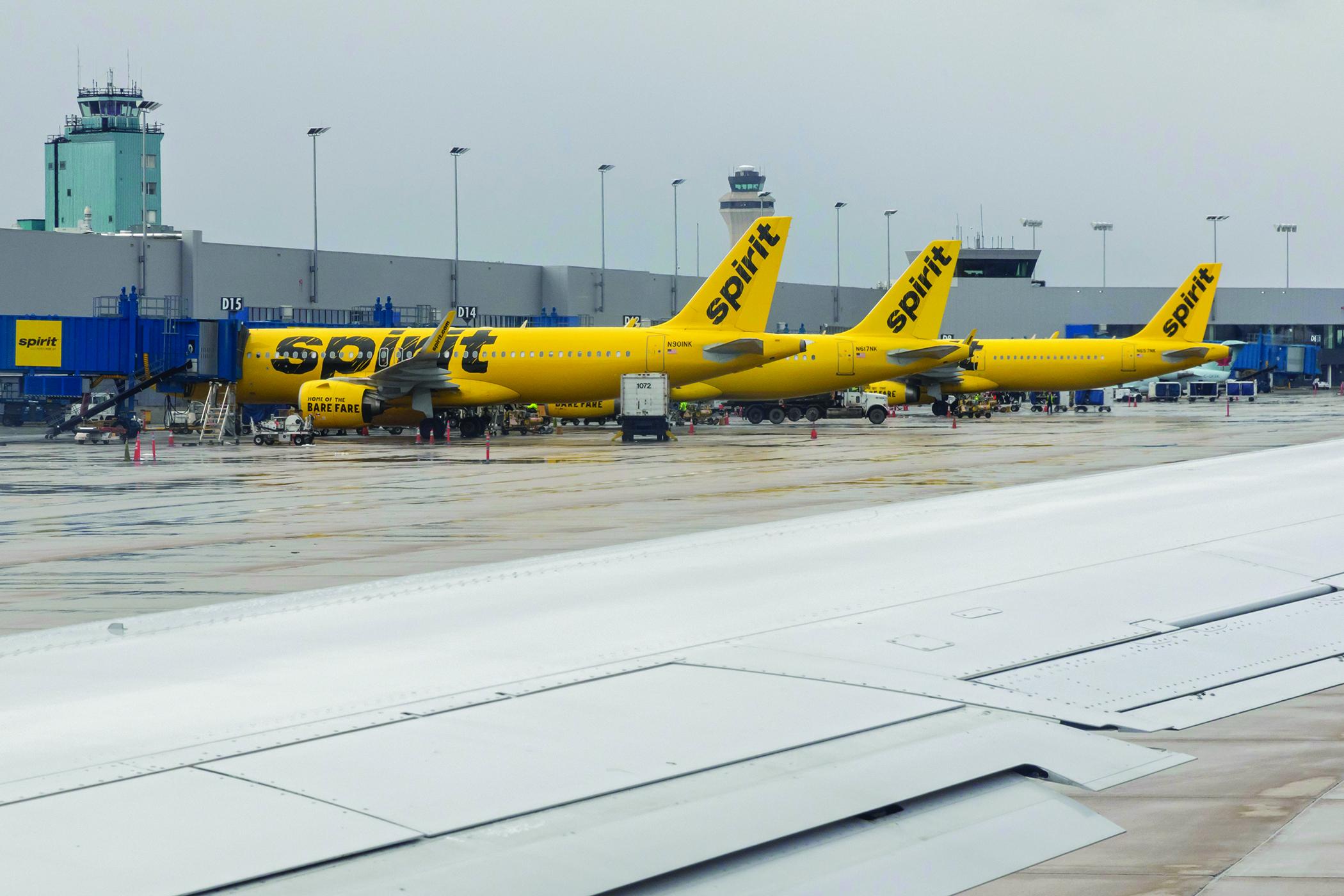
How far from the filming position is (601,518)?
2011 centimetres

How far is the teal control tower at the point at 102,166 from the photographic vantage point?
390 feet

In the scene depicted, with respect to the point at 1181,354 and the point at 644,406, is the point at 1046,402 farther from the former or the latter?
the point at 644,406

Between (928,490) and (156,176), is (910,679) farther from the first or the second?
(156,176)

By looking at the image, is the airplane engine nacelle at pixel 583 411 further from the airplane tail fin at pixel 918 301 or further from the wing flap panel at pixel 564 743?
the wing flap panel at pixel 564 743

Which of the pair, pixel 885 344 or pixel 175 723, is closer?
pixel 175 723

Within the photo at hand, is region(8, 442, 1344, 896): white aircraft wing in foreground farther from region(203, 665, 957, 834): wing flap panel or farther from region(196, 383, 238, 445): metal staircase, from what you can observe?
region(196, 383, 238, 445): metal staircase

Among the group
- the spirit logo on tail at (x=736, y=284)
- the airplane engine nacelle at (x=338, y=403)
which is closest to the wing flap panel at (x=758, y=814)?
the airplane engine nacelle at (x=338, y=403)

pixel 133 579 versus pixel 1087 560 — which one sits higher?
pixel 1087 560

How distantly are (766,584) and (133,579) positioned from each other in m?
10.1

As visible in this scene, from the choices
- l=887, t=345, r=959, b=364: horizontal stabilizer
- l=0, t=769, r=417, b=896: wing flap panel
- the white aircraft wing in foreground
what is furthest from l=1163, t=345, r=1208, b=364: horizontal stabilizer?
l=0, t=769, r=417, b=896: wing flap panel

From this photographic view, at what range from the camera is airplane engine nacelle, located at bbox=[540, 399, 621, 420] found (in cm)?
5428

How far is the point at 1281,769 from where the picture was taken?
623 centimetres

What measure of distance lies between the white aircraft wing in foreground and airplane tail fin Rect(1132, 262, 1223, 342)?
6204 cm

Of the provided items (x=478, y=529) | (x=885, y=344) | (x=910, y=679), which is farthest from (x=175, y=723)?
(x=885, y=344)
